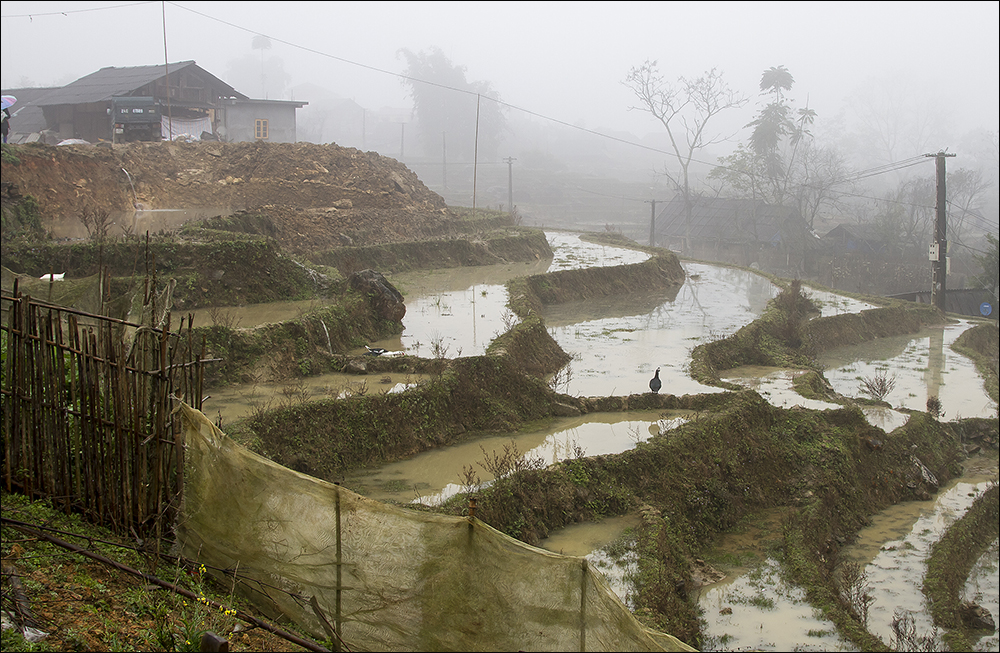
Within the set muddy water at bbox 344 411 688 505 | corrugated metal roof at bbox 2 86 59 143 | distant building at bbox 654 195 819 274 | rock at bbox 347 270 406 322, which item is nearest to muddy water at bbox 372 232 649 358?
rock at bbox 347 270 406 322

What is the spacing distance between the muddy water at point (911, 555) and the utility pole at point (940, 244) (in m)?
12.8

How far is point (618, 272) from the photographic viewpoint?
2209cm

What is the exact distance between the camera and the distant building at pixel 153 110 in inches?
1027

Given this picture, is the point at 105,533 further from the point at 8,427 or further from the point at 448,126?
the point at 448,126

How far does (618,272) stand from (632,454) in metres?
13.2

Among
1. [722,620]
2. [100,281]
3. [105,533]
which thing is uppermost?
[100,281]

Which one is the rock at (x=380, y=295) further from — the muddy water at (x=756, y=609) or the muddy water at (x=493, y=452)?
the muddy water at (x=756, y=609)

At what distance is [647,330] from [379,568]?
1355 centimetres

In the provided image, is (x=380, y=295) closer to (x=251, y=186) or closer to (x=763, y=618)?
(x=763, y=618)

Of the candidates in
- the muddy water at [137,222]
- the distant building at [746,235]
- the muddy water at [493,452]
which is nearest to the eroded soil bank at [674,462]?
the muddy water at [493,452]

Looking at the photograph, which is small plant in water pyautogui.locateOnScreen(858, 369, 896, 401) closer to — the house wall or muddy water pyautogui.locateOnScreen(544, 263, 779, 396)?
muddy water pyautogui.locateOnScreen(544, 263, 779, 396)

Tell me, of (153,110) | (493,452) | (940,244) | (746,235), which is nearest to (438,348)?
(493,452)

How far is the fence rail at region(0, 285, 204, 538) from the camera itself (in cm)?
437

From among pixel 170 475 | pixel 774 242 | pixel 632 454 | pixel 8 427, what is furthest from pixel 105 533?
pixel 774 242
